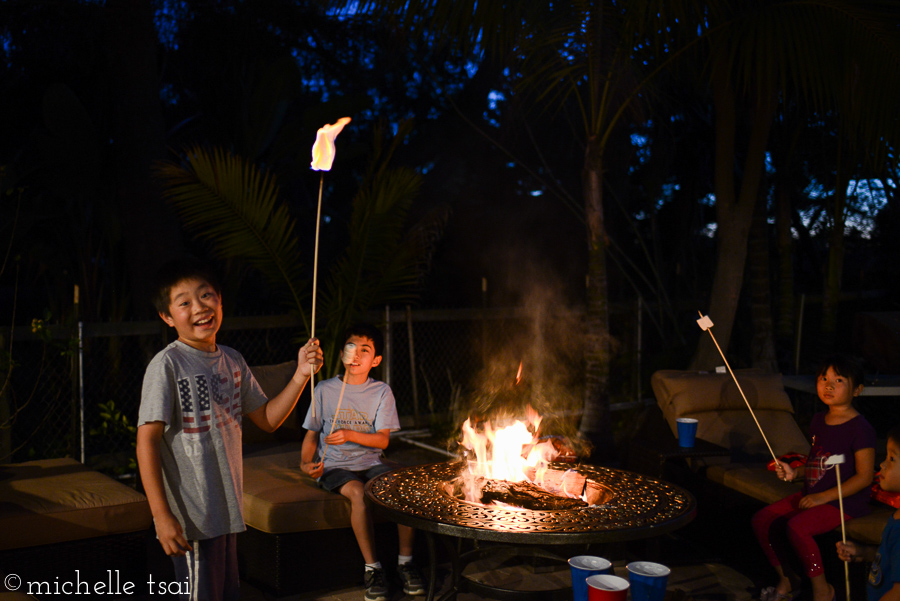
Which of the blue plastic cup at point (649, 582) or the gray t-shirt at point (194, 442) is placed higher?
the gray t-shirt at point (194, 442)

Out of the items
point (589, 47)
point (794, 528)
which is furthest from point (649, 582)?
point (589, 47)

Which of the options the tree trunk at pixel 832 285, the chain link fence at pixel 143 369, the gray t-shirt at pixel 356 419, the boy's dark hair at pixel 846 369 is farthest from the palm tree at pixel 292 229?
the tree trunk at pixel 832 285

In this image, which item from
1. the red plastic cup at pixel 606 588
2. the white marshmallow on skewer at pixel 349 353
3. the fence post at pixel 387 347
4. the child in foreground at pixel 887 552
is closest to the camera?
the red plastic cup at pixel 606 588

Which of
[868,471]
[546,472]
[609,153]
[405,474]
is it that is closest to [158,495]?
[405,474]

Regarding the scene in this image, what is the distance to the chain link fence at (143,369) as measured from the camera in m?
5.79

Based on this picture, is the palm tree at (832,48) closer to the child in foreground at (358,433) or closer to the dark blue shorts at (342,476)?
the child in foreground at (358,433)

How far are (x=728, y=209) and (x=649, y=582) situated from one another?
18.5 feet

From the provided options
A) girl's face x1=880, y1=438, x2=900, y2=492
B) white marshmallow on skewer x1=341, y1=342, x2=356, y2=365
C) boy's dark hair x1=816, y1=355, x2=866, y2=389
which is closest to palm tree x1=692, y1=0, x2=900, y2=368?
boy's dark hair x1=816, y1=355, x2=866, y2=389

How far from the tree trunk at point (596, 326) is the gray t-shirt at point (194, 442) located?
4287mm

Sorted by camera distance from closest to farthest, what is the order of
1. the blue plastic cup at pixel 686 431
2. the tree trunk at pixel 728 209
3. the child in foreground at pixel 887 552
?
1. the child in foreground at pixel 887 552
2. the blue plastic cup at pixel 686 431
3. the tree trunk at pixel 728 209

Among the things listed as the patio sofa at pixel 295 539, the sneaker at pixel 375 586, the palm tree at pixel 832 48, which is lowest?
the sneaker at pixel 375 586

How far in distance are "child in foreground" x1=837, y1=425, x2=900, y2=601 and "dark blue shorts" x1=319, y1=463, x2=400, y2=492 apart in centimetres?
210

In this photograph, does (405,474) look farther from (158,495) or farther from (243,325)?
(243,325)

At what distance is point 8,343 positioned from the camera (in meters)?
5.35
